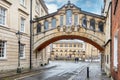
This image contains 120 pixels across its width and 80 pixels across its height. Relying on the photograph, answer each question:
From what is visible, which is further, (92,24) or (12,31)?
(92,24)

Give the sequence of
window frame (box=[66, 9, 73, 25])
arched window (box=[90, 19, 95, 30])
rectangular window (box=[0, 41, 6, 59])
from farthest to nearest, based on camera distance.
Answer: window frame (box=[66, 9, 73, 25])
arched window (box=[90, 19, 95, 30])
rectangular window (box=[0, 41, 6, 59])

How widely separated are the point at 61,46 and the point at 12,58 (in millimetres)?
96971

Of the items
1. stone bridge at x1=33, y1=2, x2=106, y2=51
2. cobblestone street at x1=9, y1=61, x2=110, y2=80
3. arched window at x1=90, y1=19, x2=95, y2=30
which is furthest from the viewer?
arched window at x1=90, y1=19, x2=95, y2=30

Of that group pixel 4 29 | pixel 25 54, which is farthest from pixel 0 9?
pixel 25 54

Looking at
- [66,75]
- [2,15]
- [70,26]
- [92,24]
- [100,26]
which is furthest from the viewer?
[70,26]

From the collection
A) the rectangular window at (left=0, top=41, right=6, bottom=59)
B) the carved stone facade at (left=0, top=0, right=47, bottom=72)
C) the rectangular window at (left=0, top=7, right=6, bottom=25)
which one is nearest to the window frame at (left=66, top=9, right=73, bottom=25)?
the carved stone facade at (left=0, top=0, right=47, bottom=72)

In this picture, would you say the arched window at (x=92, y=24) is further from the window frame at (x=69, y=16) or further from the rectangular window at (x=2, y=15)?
the rectangular window at (x=2, y=15)

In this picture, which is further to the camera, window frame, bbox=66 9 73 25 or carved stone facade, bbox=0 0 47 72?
window frame, bbox=66 9 73 25

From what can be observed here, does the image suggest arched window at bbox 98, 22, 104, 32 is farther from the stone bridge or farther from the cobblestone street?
the cobblestone street

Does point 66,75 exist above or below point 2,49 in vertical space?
below

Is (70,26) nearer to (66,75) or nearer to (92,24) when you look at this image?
(92,24)

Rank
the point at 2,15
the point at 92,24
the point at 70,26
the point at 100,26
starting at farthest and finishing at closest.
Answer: the point at 70,26
the point at 92,24
the point at 100,26
the point at 2,15

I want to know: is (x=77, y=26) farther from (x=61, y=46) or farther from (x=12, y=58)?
(x=61, y=46)

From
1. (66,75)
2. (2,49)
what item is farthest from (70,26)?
(2,49)
